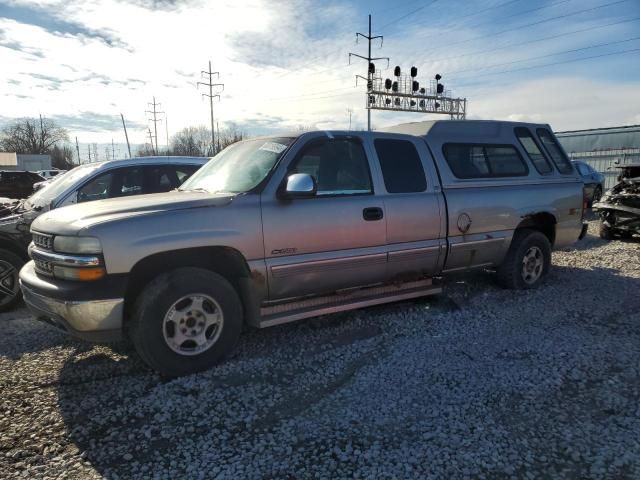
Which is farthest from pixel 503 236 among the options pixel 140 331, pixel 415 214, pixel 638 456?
pixel 140 331

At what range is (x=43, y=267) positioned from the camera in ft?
12.3

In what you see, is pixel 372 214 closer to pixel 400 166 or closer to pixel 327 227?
pixel 327 227

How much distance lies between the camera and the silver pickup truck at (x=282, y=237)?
3.48m

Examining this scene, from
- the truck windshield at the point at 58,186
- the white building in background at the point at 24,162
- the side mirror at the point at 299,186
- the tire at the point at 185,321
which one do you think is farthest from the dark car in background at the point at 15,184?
the white building in background at the point at 24,162

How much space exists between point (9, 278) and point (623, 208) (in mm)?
11027

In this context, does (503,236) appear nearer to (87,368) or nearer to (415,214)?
(415,214)

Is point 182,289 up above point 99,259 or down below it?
below

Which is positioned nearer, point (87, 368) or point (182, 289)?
point (182, 289)

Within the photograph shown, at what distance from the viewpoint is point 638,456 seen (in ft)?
8.75

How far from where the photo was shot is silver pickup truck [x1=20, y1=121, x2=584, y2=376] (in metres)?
3.48

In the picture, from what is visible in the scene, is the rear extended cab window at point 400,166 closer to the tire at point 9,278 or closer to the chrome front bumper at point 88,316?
the chrome front bumper at point 88,316

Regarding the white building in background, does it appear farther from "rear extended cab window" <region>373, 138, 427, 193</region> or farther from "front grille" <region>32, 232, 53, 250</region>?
"rear extended cab window" <region>373, 138, 427, 193</region>

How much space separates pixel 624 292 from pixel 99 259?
20.0ft

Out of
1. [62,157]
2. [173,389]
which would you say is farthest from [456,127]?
[62,157]
